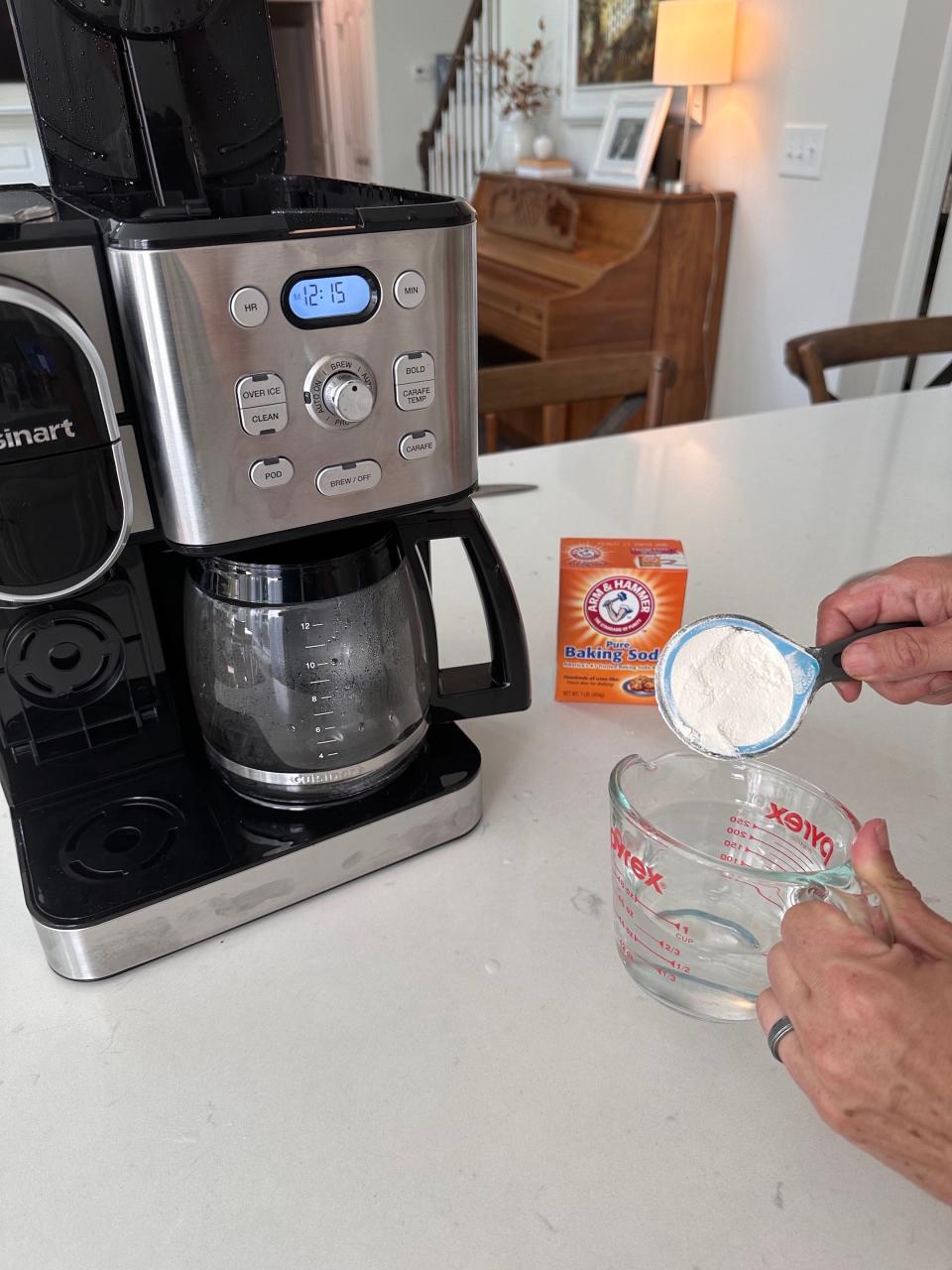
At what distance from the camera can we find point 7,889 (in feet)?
1.71

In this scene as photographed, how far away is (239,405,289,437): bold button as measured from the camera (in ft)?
1.28

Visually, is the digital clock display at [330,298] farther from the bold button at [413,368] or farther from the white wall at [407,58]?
the white wall at [407,58]

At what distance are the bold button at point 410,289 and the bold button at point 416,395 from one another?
3 centimetres

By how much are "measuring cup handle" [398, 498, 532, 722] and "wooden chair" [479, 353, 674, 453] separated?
682 mm

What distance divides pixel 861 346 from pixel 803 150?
3.45 feet

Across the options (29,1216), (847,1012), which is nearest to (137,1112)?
(29,1216)

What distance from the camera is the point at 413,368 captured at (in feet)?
1.37

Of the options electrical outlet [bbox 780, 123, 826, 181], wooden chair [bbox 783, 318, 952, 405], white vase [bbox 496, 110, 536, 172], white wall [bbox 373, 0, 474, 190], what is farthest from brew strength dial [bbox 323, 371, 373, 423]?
white wall [bbox 373, 0, 474, 190]

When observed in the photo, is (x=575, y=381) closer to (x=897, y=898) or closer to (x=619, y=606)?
(x=619, y=606)

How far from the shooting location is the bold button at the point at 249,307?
37 centimetres

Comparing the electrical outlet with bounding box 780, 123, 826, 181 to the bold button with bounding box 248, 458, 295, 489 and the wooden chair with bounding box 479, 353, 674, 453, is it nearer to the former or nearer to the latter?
the wooden chair with bounding box 479, 353, 674, 453

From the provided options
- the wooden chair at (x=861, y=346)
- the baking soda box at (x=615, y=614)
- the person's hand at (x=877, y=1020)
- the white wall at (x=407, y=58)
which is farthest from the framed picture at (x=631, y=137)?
the person's hand at (x=877, y=1020)

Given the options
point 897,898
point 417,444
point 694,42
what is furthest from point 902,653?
point 694,42

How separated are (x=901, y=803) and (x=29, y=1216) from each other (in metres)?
0.50
